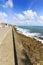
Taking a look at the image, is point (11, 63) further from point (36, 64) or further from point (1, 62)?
point (36, 64)

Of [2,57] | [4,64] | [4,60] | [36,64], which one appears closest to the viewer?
[4,64]

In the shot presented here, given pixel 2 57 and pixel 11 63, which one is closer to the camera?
pixel 11 63

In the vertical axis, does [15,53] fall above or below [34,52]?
above

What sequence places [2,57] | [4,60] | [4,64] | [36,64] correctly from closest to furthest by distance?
[4,64], [4,60], [2,57], [36,64]

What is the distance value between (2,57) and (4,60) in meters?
0.33

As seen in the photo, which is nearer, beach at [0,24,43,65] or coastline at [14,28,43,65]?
beach at [0,24,43,65]

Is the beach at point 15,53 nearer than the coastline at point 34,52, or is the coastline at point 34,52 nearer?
the beach at point 15,53

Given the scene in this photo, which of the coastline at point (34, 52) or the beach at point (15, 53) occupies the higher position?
the beach at point (15, 53)

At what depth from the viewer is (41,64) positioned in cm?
996

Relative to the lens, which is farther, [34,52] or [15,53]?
[34,52]

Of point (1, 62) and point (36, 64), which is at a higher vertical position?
point (1, 62)

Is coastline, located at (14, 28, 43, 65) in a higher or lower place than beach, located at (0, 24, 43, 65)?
lower

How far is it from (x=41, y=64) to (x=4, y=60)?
5840mm

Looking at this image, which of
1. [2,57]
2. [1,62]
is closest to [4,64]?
[1,62]
